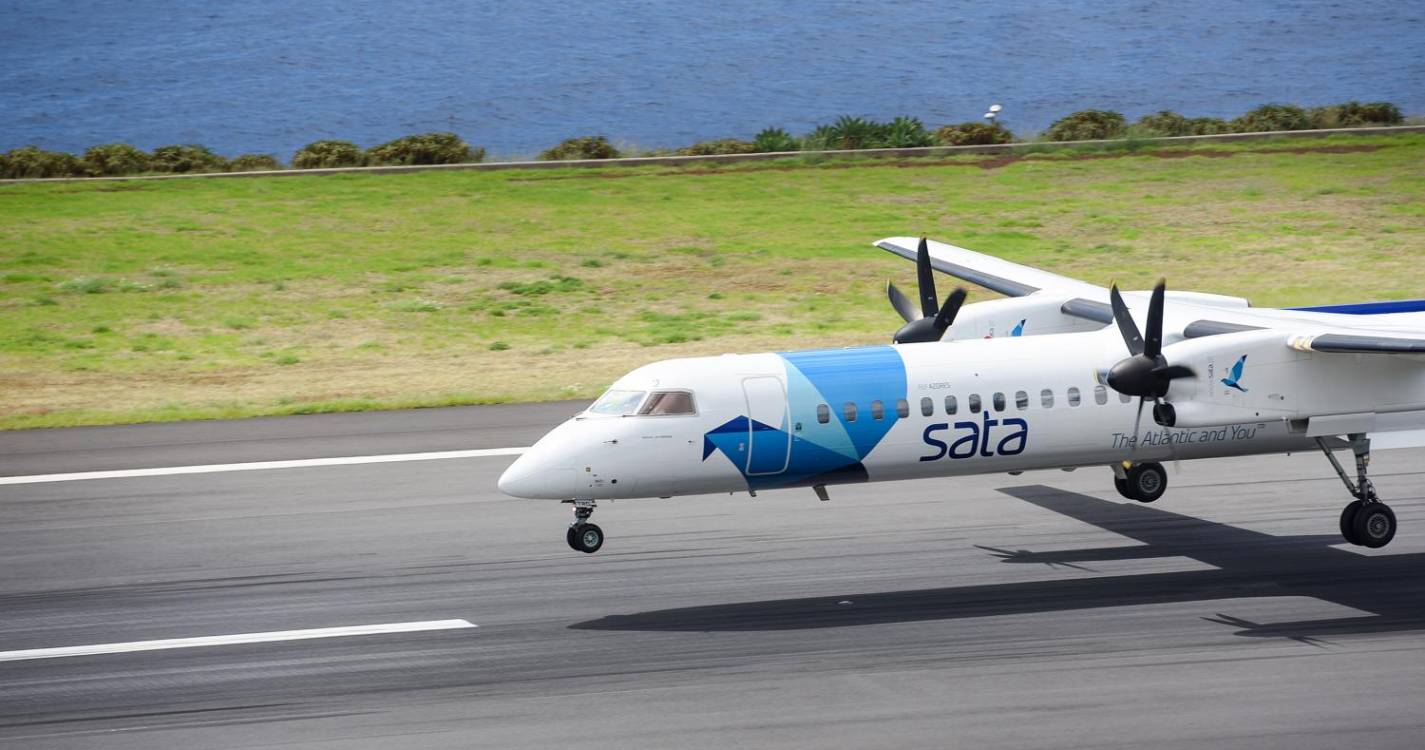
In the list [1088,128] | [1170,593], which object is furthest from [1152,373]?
[1088,128]

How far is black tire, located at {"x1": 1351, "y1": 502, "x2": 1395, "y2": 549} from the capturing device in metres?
19.5

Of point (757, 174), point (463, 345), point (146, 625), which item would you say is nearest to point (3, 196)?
point (463, 345)

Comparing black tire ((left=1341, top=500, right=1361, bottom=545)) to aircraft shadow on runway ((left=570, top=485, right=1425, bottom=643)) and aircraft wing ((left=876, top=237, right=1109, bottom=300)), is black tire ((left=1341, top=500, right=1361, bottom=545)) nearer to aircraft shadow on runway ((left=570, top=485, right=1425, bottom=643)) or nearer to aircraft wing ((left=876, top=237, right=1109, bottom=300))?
aircraft shadow on runway ((left=570, top=485, right=1425, bottom=643))

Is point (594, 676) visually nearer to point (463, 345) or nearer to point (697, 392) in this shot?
point (697, 392)

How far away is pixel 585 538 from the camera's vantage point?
18.8 meters

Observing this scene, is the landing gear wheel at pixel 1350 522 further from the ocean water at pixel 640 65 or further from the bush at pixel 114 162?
the ocean water at pixel 640 65

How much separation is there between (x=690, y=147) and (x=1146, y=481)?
38.6 metres

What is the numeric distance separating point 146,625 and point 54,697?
8.14ft

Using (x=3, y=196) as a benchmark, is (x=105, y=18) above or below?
above

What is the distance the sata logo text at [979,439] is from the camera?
18734mm

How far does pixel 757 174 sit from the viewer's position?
54.8 m

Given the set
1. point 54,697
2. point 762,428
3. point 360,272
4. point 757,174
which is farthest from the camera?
point 757,174

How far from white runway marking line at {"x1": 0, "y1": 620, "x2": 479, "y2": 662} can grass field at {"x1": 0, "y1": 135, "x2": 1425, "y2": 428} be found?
47.4 feet

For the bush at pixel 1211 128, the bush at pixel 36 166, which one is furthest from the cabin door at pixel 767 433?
the bush at pixel 1211 128
